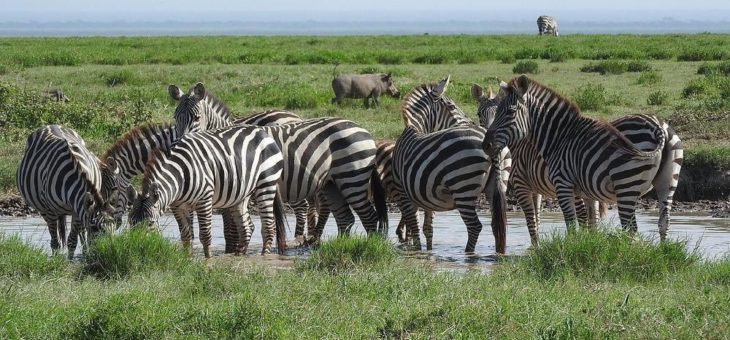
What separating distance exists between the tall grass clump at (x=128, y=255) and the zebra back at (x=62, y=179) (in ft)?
1.95

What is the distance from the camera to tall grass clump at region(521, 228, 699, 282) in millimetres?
7258

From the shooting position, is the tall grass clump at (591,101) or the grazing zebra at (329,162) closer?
the grazing zebra at (329,162)

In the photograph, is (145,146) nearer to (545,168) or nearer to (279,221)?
(279,221)

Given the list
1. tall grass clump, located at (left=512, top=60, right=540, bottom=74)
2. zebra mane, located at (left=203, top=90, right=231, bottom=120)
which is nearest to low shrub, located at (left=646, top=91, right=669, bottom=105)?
tall grass clump, located at (left=512, top=60, right=540, bottom=74)

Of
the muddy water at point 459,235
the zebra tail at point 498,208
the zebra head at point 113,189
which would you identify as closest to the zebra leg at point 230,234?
the muddy water at point 459,235

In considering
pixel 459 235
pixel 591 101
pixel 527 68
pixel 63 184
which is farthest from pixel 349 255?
pixel 527 68

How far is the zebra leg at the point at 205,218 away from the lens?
862 centimetres

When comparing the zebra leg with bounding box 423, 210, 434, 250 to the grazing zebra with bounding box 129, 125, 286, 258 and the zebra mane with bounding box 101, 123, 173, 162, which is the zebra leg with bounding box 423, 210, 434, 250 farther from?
the zebra mane with bounding box 101, 123, 173, 162

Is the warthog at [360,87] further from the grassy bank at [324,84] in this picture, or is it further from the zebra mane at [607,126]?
the zebra mane at [607,126]

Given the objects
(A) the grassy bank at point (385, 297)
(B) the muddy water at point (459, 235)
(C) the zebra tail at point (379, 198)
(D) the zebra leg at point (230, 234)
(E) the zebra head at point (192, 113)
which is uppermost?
(E) the zebra head at point (192, 113)

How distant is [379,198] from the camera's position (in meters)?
9.90

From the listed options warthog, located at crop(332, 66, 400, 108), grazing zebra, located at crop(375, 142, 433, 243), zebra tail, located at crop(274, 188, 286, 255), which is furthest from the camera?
warthog, located at crop(332, 66, 400, 108)

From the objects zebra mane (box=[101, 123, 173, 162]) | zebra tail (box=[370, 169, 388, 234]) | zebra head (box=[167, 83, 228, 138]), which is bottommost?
zebra tail (box=[370, 169, 388, 234])

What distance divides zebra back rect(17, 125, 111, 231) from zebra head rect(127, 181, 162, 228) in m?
0.21
